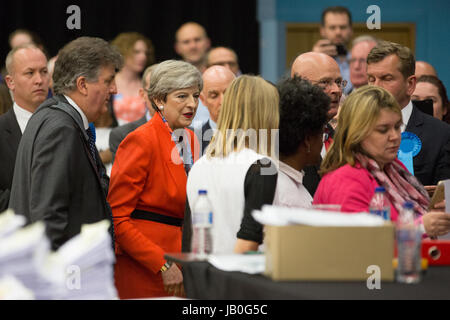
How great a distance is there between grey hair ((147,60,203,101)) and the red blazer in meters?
0.15

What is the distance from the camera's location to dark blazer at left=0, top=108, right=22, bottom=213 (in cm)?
393

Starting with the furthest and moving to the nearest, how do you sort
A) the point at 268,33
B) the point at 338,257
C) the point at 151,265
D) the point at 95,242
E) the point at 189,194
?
the point at 268,33 → the point at 151,265 → the point at 189,194 → the point at 338,257 → the point at 95,242

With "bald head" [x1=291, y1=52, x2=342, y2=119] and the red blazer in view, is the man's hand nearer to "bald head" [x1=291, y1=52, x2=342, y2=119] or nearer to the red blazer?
"bald head" [x1=291, y1=52, x2=342, y2=119]

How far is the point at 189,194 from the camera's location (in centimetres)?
297

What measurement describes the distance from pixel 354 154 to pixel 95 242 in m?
1.25

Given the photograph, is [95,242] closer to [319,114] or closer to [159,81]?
[319,114]

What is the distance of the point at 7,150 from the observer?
4.08m

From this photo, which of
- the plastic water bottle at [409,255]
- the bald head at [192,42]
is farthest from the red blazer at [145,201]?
the bald head at [192,42]

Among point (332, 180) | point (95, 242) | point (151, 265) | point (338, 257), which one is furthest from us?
point (151, 265)

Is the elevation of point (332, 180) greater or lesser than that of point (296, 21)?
lesser

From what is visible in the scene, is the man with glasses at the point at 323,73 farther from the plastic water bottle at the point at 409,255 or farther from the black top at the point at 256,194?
the plastic water bottle at the point at 409,255

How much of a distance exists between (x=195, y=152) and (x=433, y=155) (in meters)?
1.23

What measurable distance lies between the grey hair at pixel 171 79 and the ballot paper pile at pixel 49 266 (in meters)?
1.88
